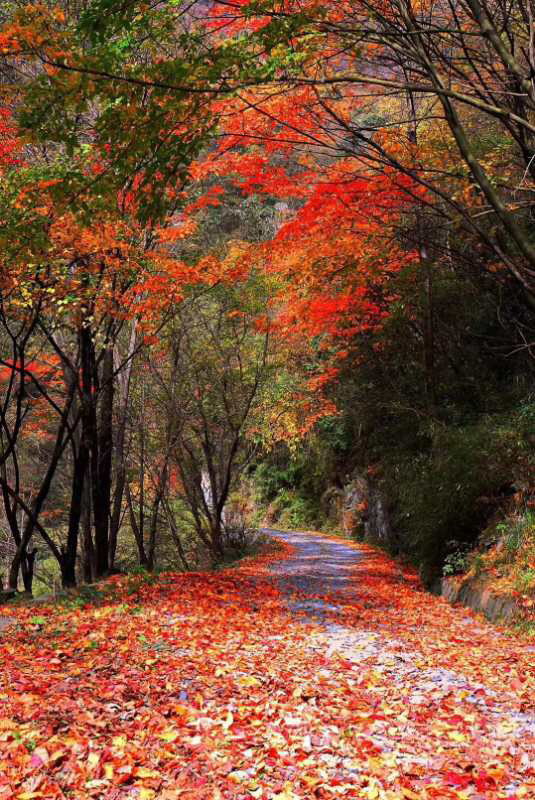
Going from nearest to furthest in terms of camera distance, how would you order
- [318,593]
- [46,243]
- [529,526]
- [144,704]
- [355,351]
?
[144,704], [46,243], [529,526], [318,593], [355,351]

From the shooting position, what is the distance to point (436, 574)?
10.6m

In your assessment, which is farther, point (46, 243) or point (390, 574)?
point (390, 574)

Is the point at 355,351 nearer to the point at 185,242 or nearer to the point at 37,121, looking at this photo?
the point at 185,242

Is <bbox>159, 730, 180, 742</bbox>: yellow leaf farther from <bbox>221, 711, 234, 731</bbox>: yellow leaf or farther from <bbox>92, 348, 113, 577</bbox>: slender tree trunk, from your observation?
<bbox>92, 348, 113, 577</bbox>: slender tree trunk

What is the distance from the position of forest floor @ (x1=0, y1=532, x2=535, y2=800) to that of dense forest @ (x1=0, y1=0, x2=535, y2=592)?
283cm

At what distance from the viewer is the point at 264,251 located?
39.2 feet

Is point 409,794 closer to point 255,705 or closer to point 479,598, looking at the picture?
point 255,705

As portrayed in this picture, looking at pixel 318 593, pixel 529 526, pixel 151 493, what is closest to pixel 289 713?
pixel 529 526

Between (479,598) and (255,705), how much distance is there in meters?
5.04

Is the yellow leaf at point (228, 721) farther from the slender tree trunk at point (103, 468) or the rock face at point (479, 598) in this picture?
the slender tree trunk at point (103, 468)

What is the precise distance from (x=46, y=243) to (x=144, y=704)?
4.60 metres

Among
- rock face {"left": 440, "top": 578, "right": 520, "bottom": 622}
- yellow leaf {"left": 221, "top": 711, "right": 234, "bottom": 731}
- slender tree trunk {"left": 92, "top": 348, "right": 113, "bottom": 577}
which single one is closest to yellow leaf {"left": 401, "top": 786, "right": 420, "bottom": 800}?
yellow leaf {"left": 221, "top": 711, "right": 234, "bottom": 731}

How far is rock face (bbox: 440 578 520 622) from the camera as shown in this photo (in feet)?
24.5

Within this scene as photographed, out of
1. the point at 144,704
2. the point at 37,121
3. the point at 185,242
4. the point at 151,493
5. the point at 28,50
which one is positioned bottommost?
the point at 144,704
